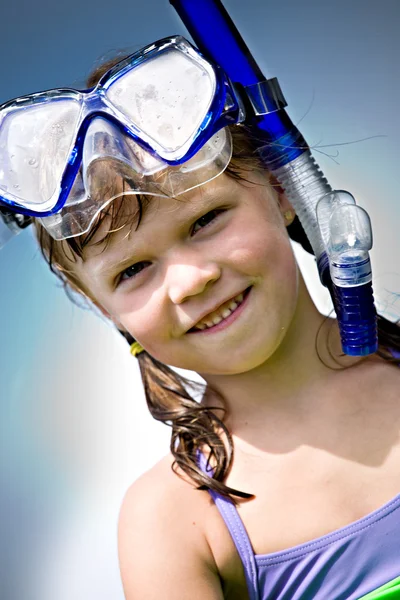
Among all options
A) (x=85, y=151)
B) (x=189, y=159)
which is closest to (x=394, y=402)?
(x=189, y=159)

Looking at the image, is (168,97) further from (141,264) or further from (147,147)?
(141,264)

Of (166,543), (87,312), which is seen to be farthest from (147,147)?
(87,312)

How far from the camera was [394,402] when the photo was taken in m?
1.52

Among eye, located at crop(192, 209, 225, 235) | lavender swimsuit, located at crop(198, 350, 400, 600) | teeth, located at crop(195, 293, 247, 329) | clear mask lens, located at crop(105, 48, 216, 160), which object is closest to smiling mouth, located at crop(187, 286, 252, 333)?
teeth, located at crop(195, 293, 247, 329)

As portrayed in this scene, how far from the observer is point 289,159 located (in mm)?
1451

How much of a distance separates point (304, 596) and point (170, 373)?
0.55 m

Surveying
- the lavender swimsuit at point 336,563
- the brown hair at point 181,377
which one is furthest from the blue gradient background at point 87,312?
the lavender swimsuit at point 336,563

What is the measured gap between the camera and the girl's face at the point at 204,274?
1337 millimetres

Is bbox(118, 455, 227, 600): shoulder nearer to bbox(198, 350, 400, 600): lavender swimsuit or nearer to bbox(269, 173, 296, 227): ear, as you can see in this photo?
bbox(198, 350, 400, 600): lavender swimsuit

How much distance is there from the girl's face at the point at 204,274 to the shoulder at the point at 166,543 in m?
0.24

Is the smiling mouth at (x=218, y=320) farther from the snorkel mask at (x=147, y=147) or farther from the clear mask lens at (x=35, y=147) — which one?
the clear mask lens at (x=35, y=147)

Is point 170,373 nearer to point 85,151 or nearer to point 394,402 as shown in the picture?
point 394,402

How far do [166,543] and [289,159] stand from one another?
2.21 ft

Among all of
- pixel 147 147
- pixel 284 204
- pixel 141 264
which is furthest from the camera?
pixel 284 204
